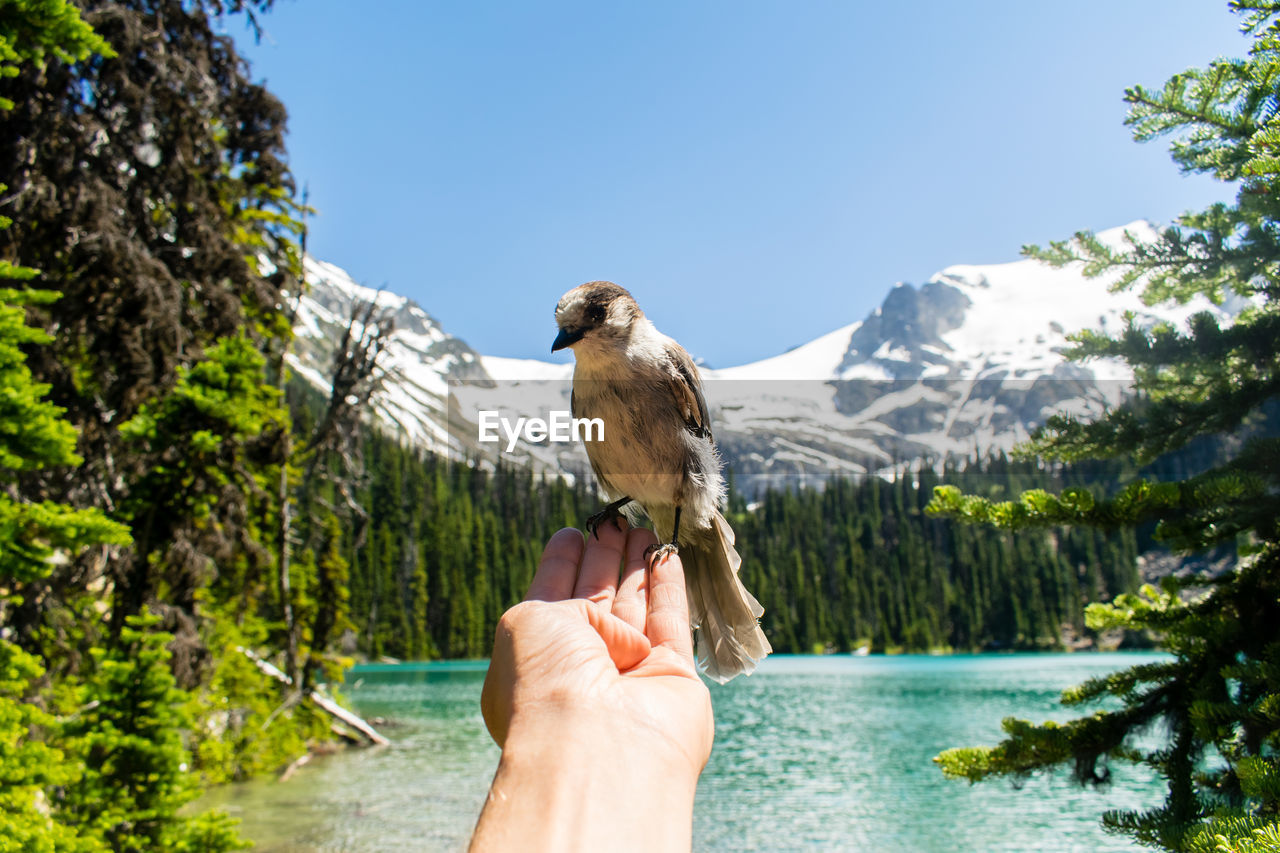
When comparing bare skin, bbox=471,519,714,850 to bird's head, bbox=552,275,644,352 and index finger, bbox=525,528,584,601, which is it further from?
bird's head, bbox=552,275,644,352

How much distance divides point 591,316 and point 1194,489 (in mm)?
2391

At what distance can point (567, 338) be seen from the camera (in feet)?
8.64

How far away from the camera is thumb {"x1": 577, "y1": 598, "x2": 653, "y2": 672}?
5.89 feet

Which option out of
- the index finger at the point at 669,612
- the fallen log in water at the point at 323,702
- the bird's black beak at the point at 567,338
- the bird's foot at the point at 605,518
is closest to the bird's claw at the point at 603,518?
the bird's foot at the point at 605,518

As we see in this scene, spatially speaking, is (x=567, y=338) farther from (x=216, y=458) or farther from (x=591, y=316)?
(x=216, y=458)

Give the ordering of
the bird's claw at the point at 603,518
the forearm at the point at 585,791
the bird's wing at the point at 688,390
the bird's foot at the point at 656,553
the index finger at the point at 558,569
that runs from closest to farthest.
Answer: the forearm at the point at 585,791, the index finger at the point at 558,569, the bird's foot at the point at 656,553, the bird's wing at the point at 688,390, the bird's claw at the point at 603,518

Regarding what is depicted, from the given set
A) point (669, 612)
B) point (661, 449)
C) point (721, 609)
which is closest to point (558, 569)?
point (669, 612)

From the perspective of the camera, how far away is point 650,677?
1.72 m

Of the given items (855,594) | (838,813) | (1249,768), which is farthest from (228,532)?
(855,594)

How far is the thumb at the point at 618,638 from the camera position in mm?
1795

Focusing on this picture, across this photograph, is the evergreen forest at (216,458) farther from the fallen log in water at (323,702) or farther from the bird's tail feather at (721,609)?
the bird's tail feather at (721,609)

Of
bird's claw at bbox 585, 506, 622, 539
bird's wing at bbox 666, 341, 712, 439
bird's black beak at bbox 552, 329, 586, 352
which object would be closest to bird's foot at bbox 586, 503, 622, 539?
bird's claw at bbox 585, 506, 622, 539

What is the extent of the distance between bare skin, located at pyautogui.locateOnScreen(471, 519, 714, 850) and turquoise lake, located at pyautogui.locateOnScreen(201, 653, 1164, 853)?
5.19 meters

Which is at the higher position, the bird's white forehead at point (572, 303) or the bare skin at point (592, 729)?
the bird's white forehead at point (572, 303)
